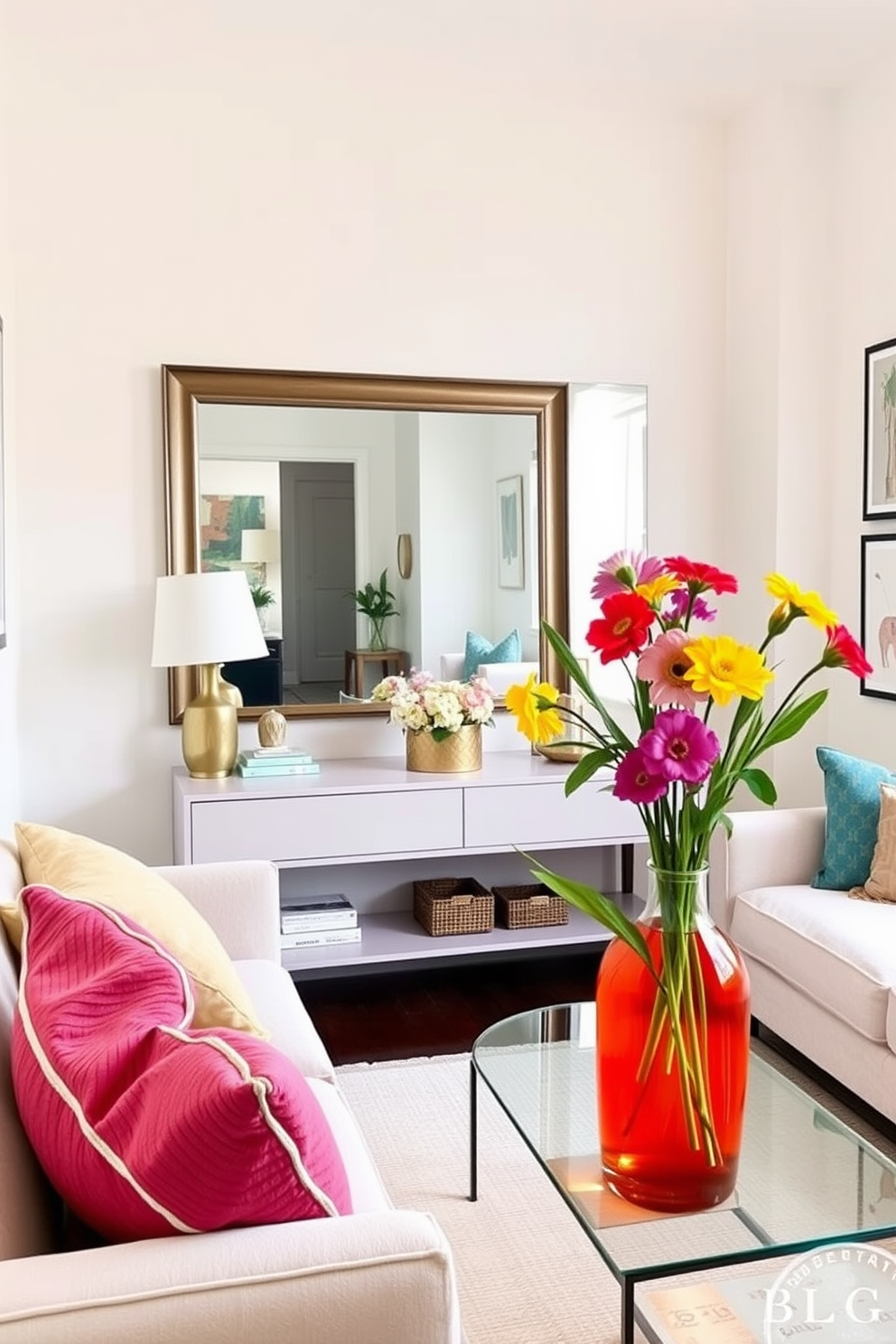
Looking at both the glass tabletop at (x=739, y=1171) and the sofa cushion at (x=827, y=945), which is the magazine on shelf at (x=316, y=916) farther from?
→ the glass tabletop at (x=739, y=1171)

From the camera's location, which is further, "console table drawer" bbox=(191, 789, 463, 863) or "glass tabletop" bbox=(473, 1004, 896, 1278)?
"console table drawer" bbox=(191, 789, 463, 863)

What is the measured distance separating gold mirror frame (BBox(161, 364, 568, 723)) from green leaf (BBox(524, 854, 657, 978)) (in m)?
2.16

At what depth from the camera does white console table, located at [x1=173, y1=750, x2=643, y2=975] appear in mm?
3291

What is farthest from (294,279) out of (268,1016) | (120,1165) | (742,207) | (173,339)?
(120,1165)

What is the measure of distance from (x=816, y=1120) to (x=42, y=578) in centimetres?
256

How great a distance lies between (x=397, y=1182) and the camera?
2.44 metres

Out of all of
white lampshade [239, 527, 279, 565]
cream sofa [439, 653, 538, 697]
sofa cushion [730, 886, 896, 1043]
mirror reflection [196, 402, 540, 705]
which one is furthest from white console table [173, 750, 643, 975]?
white lampshade [239, 527, 279, 565]

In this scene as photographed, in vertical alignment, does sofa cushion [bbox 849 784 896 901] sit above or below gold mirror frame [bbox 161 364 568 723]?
below

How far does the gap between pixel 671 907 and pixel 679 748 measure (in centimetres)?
25

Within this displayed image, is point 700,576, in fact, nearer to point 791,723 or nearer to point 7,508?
point 791,723

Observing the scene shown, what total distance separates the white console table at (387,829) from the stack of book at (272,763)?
0.03 metres

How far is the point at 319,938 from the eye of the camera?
348 cm

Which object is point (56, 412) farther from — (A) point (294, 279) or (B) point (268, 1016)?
(B) point (268, 1016)

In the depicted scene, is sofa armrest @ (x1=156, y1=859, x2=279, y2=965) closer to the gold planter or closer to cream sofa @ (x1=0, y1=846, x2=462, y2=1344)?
the gold planter
